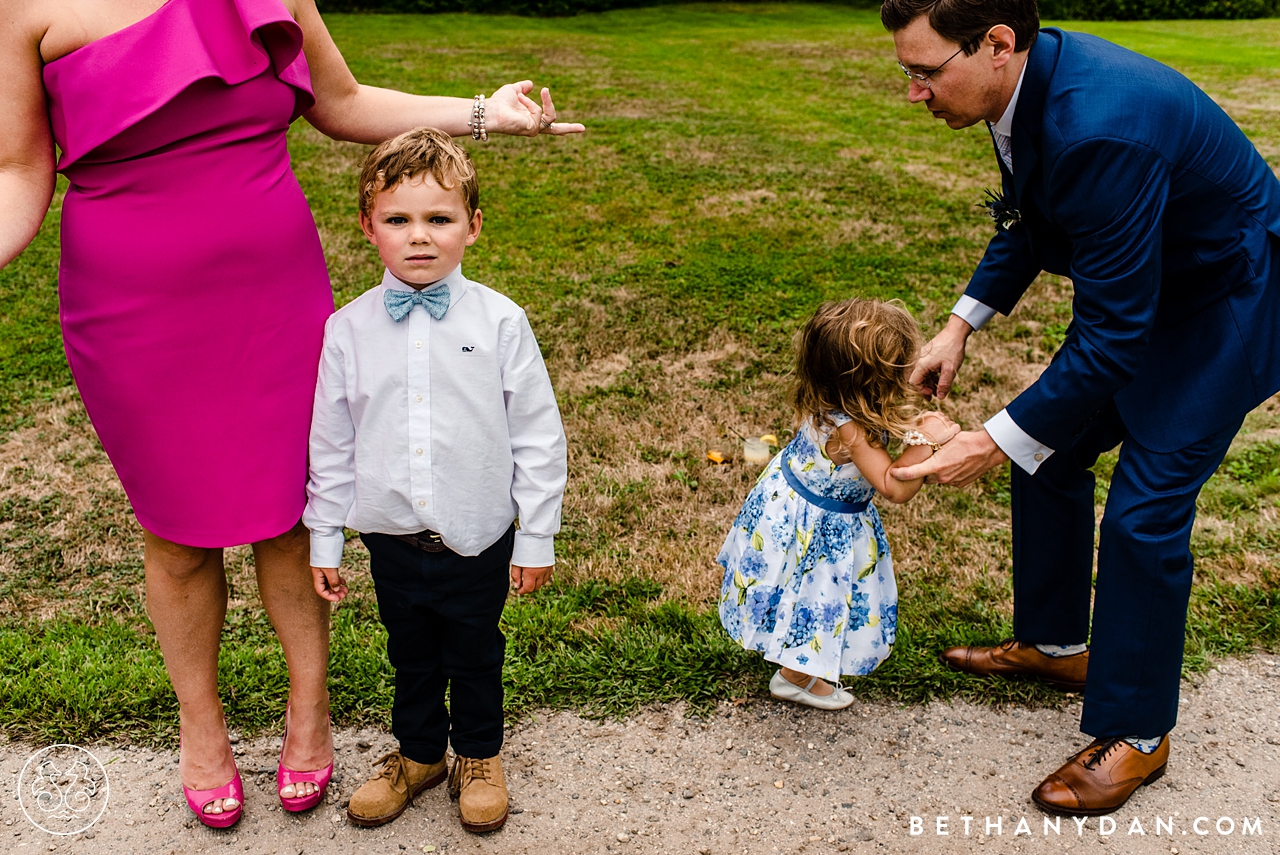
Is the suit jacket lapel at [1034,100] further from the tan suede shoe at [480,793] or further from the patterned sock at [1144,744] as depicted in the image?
the tan suede shoe at [480,793]

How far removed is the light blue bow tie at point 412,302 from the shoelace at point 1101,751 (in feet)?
7.16

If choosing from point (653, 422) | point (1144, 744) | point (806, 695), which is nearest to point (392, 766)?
point (806, 695)

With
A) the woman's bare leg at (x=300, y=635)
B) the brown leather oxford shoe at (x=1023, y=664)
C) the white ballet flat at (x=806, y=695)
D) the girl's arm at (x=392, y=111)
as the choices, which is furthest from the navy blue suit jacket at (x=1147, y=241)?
the woman's bare leg at (x=300, y=635)

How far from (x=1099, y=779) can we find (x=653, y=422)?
290cm

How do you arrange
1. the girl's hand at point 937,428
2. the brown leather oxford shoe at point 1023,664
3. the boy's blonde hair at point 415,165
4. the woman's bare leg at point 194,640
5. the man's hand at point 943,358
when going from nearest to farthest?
the boy's blonde hair at point 415,165 < the woman's bare leg at point 194,640 < the girl's hand at point 937,428 < the man's hand at point 943,358 < the brown leather oxford shoe at point 1023,664

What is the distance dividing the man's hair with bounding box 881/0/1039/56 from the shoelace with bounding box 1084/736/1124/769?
1.92 m

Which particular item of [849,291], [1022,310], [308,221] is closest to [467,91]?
[849,291]

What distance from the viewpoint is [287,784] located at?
9.57ft

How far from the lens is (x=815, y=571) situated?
316 centimetres

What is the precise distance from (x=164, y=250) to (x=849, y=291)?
5.59 metres

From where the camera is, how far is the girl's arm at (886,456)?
9.47ft

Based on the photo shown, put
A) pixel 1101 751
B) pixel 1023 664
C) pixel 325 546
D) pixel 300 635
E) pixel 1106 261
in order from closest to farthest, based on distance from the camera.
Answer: pixel 1106 261
pixel 325 546
pixel 300 635
pixel 1101 751
pixel 1023 664

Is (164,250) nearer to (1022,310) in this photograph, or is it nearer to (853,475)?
(853,475)

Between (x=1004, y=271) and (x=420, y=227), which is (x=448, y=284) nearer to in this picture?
(x=420, y=227)
